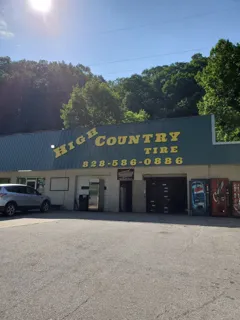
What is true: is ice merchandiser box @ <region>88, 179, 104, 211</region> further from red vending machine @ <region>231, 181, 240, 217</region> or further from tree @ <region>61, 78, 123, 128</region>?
tree @ <region>61, 78, 123, 128</region>

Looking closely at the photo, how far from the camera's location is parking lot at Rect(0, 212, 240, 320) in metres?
3.57

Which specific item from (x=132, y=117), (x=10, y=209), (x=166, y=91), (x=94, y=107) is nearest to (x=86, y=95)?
(x=94, y=107)

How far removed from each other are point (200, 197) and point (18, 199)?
33.4 ft

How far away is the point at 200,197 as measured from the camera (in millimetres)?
16281

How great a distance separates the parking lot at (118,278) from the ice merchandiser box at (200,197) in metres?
8.16

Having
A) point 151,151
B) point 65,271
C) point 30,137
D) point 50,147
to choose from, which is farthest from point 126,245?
point 30,137

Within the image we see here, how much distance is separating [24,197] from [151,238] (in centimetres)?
1002

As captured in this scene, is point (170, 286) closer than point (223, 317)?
No

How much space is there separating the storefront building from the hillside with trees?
1427cm

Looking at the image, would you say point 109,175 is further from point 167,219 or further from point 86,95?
point 86,95

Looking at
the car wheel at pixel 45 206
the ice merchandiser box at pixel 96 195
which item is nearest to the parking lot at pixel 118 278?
the car wheel at pixel 45 206

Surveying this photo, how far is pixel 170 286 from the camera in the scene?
440cm

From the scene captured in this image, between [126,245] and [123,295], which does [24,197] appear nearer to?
[126,245]

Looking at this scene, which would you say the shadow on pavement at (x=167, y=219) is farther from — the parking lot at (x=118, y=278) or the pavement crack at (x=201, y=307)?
the pavement crack at (x=201, y=307)
